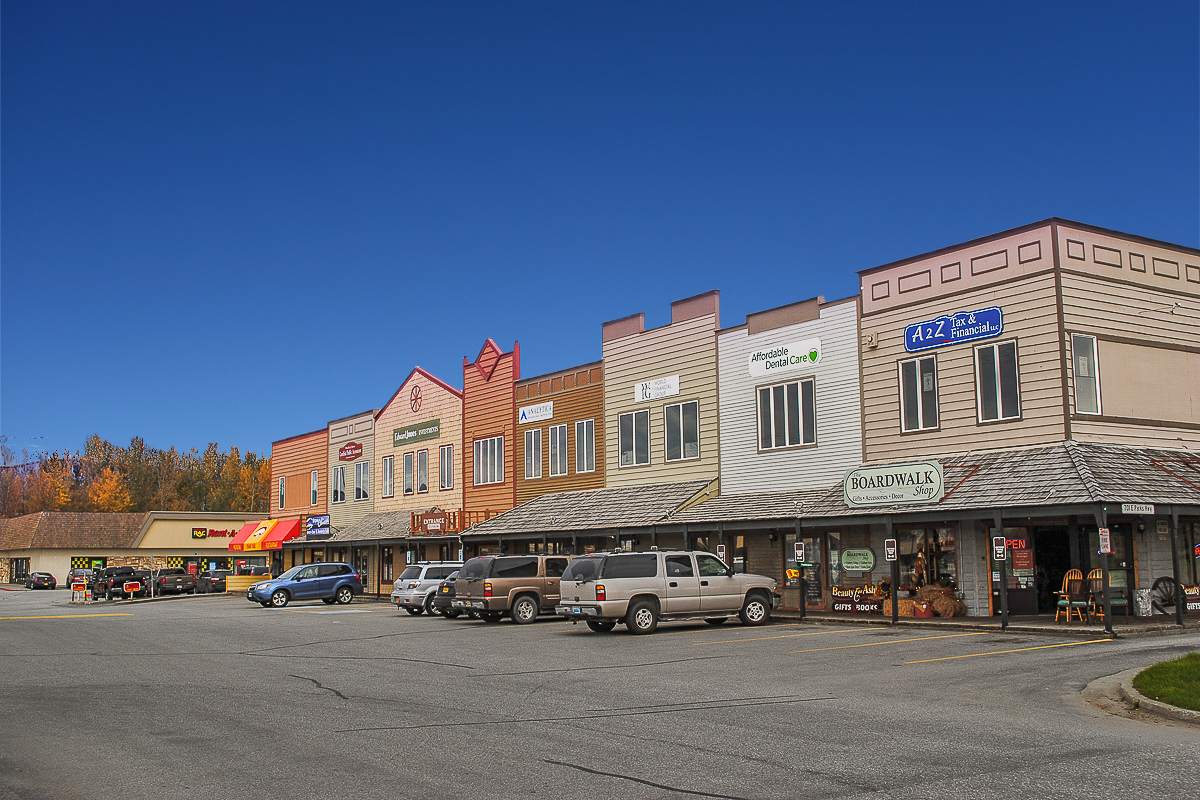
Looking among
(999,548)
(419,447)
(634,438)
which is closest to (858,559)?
(999,548)

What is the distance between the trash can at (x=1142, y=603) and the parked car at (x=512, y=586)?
13216mm

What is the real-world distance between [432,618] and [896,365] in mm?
14770

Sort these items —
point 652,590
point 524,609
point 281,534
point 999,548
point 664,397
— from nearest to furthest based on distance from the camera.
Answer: point 999,548, point 652,590, point 524,609, point 664,397, point 281,534

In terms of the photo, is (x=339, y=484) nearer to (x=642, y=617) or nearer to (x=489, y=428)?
(x=489, y=428)

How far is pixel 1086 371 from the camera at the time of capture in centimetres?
2292

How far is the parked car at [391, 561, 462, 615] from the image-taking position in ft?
102

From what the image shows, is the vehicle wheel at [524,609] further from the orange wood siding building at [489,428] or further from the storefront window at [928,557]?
the orange wood siding building at [489,428]

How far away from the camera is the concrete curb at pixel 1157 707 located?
10.2 m

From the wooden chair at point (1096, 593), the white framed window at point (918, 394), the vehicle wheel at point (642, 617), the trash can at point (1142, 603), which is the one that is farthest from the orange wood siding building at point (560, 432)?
the trash can at point (1142, 603)

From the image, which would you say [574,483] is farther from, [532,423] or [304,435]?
[304,435]

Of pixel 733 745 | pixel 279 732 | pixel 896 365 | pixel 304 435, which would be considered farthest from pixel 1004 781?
pixel 304 435

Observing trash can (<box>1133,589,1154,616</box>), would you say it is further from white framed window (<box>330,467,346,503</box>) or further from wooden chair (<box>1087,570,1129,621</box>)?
white framed window (<box>330,467,346,503</box>)

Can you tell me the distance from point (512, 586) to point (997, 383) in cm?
1269

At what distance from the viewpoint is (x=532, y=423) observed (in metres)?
39.2
